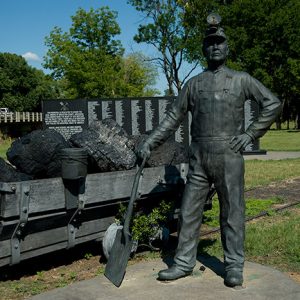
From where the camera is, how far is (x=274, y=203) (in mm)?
10352

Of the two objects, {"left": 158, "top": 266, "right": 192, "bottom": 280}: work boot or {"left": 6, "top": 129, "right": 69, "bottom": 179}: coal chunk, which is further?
{"left": 6, "top": 129, "right": 69, "bottom": 179}: coal chunk

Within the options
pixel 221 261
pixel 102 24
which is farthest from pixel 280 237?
pixel 102 24

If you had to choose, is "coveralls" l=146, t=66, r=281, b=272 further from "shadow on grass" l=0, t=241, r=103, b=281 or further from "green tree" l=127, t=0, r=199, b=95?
"green tree" l=127, t=0, r=199, b=95

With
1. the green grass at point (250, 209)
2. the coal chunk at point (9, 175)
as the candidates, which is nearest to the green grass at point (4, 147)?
the green grass at point (250, 209)

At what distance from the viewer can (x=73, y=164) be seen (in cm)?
554

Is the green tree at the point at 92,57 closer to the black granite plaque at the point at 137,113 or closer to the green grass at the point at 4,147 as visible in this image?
the green grass at the point at 4,147

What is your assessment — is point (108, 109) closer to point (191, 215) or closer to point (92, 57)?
point (191, 215)

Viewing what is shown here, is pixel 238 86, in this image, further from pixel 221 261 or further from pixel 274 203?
pixel 274 203

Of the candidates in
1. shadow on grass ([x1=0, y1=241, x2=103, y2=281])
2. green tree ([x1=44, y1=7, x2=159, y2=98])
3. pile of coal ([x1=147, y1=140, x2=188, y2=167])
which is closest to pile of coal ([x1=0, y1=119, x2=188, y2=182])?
pile of coal ([x1=147, y1=140, x2=188, y2=167])

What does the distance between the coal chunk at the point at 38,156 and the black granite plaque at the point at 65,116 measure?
893cm

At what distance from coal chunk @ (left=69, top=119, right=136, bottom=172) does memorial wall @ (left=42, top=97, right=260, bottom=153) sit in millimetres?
8811

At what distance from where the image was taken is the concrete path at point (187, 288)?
182 inches

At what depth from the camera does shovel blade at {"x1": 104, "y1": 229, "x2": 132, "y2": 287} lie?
5.01 m

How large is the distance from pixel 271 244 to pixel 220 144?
8.35 feet
